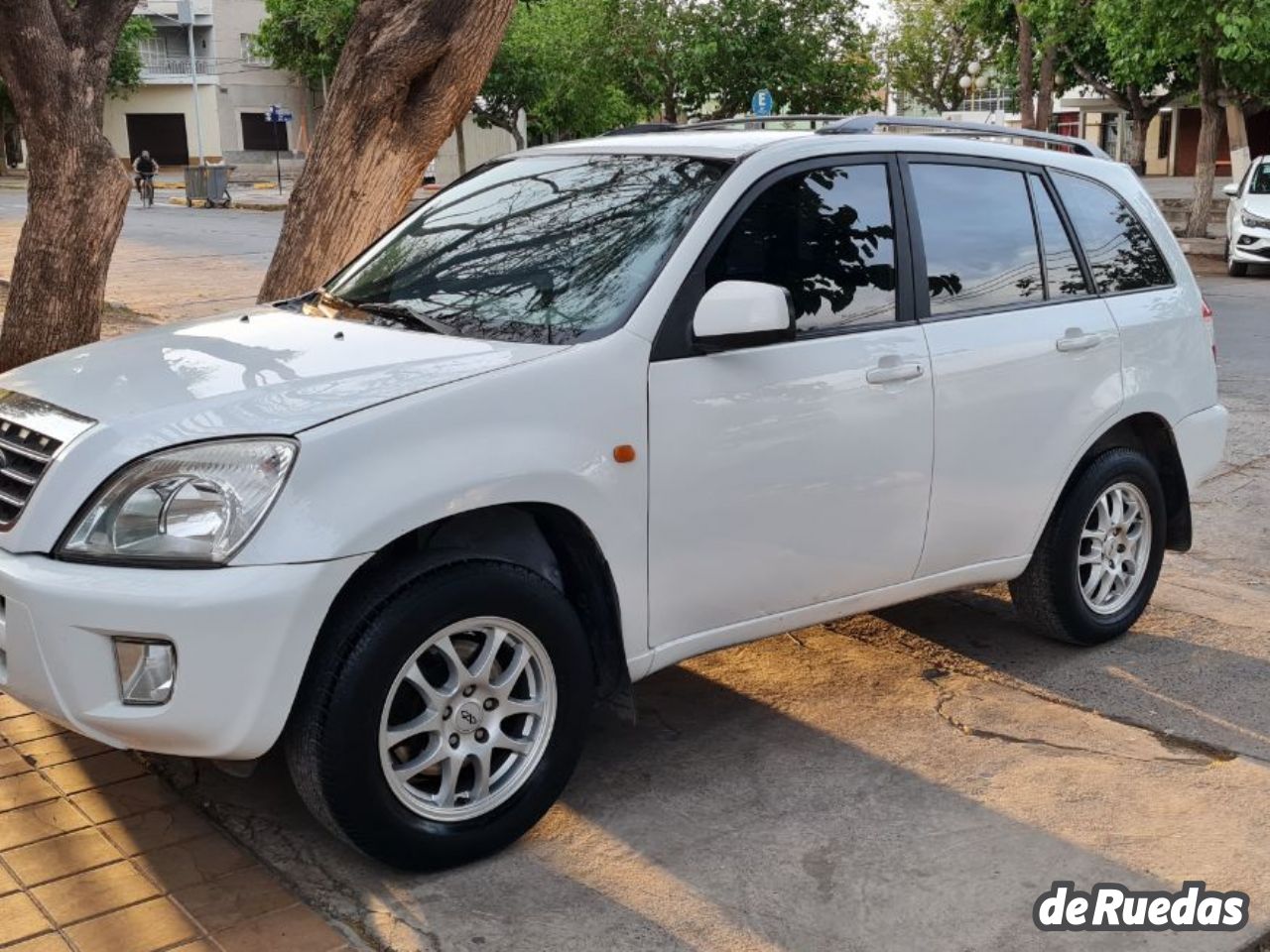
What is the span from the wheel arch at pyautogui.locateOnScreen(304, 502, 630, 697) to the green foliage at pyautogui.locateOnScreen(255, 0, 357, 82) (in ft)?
145

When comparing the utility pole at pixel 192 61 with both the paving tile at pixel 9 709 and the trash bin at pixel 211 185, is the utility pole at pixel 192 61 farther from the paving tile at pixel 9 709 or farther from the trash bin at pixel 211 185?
the paving tile at pixel 9 709

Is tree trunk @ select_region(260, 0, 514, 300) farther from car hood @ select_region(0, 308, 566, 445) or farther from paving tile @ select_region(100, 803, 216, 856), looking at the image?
paving tile @ select_region(100, 803, 216, 856)

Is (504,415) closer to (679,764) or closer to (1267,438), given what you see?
(679,764)

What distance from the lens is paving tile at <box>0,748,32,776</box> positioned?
13.5ft

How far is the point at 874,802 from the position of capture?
3.98m

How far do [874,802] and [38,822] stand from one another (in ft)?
→ 7.16

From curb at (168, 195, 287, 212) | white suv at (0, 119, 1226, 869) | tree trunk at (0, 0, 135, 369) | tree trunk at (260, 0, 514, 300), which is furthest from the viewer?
curb at (168, 195, 287, 212)

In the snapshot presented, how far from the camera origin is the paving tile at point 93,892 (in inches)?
133

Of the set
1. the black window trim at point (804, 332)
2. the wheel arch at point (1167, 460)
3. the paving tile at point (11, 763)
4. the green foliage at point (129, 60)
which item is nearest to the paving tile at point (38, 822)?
the paving tile at point (11, 763)

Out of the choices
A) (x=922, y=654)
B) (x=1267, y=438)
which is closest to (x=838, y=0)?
(x=1267, y=438)

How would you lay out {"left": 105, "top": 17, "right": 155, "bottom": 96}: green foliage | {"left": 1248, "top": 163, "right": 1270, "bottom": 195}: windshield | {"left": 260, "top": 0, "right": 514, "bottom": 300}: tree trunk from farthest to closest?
1. {"left": 105, "top": 17, "right": 155, "bottom": 96}: green foliage
2. {"left": 1248, "top": 163, "right": 1270, "bottom": 195}: windshield
3. {"left": 260, "top": 0, "right": 514, "bottom": 300}: tree trunk

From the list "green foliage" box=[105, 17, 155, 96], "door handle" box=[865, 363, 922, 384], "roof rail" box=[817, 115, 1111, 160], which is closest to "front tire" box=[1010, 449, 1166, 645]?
"door handle" box=[865, 363, 922, 384]

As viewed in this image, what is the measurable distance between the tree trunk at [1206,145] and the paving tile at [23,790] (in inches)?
869

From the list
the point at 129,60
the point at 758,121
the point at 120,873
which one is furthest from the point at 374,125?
the point at 129,60
